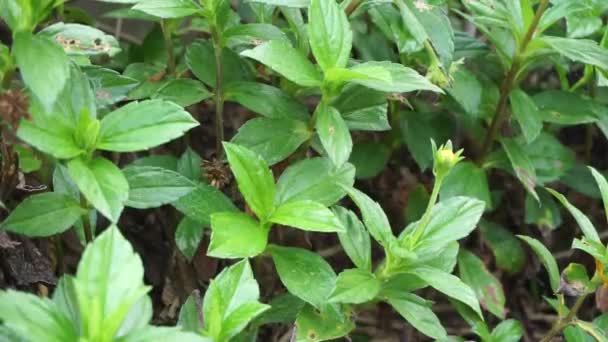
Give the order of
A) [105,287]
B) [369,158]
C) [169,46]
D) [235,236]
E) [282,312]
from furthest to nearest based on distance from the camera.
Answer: [369,158], [169,46], [282,312], [235,236], [105,287]

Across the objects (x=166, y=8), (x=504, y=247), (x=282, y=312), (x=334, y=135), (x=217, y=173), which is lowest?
(x=504, y=247)

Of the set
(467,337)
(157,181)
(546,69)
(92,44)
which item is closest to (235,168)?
(157,181)

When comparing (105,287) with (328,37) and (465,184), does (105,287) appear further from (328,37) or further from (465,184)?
(465,184)

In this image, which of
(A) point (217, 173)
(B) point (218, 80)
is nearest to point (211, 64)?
(B) point (218, 80)

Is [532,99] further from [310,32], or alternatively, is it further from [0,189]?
[0,189]

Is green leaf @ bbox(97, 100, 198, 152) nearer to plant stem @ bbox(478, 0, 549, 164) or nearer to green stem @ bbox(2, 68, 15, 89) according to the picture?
green stem @ bbox(2, 68, 15, 89)
